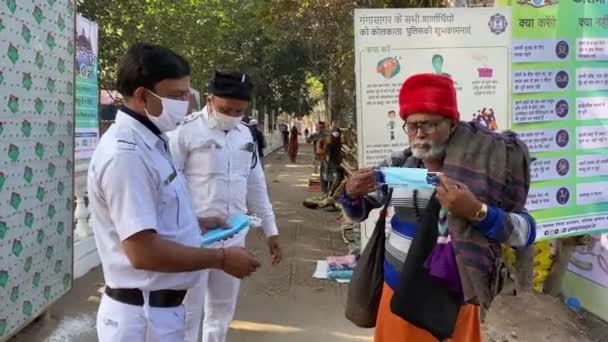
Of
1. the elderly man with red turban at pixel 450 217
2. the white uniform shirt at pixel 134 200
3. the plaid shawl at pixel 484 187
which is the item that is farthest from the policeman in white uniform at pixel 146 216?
the plaid shawl at pixel 484 187

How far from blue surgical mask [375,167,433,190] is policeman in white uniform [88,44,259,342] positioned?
564mm

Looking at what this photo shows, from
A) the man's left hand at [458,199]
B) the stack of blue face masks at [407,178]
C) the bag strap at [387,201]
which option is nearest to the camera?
the man's left hand at [458,199]

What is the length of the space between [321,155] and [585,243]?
7.58m

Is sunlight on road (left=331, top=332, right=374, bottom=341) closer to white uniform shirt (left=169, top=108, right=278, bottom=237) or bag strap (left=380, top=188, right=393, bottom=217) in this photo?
white uniform shirt (left=169, top=108, right=278, bottom=237)

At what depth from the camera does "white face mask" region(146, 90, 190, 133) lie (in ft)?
6.55

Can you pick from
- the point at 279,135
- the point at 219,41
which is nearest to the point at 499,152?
the point at 219,41

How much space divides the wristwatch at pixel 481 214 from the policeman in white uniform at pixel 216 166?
1526 millimetres

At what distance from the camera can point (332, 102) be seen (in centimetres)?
1919

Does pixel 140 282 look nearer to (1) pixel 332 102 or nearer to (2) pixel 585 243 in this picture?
(2) pixel 585 243

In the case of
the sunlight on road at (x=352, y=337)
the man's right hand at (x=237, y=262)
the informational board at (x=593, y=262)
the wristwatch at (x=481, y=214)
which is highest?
the wristwatch at (x=481, y=214)

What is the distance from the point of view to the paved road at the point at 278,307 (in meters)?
4.51

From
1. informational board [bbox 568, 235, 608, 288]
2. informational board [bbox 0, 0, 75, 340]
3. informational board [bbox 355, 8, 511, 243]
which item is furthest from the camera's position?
informational board [bbox 568, 235, 608, 288]

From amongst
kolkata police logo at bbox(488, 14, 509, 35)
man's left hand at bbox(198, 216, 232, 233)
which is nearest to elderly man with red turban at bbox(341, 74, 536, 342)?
man's left hand at bbox(198, 216, 232, 233)

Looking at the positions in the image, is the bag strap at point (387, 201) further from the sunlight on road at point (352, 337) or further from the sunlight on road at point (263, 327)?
the sunlight on road at point (263, 327)
